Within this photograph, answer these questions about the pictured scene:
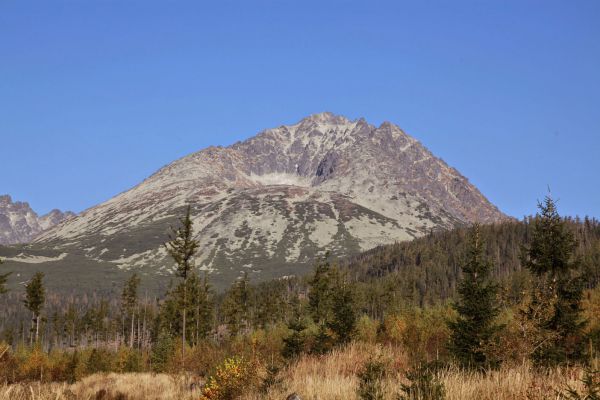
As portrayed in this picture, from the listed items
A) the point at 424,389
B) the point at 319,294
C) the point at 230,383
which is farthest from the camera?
the point at 319,294

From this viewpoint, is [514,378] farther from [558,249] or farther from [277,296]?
[277,296]

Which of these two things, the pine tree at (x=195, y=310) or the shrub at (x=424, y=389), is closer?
the shrub at (x=424, y=389)

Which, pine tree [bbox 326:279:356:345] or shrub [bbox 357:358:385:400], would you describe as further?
pine tree [bbox 326:279:356:345]

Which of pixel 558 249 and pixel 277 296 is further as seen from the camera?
pixel 277 296

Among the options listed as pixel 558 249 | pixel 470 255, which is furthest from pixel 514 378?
pixel 558 249

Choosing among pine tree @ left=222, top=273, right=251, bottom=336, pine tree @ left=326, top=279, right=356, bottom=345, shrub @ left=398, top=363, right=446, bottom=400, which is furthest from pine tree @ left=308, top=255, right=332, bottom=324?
shrub @ left=398, top=363, right=446, bottom=400

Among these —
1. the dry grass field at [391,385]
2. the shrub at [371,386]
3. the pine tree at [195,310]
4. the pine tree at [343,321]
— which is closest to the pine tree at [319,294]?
the pine tree at [195,310]

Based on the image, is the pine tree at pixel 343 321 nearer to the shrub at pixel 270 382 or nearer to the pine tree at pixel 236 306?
the shrub at pixel 270 382

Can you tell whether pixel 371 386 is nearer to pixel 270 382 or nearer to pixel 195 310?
pixel 270 382

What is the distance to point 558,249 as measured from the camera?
83.4 ft

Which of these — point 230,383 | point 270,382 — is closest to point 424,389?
point 270,382

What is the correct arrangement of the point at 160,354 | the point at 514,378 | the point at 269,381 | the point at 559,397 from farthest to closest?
1. the point at 160,354
2. the point at 269,381
3. the point at 514,378
4. the point at 559,397

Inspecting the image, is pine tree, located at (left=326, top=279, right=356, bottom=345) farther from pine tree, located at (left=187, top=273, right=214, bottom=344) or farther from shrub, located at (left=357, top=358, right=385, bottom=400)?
pine tree, located at (left=187, top=273, right=214, bottom=344)

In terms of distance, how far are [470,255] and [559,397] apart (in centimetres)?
1811
